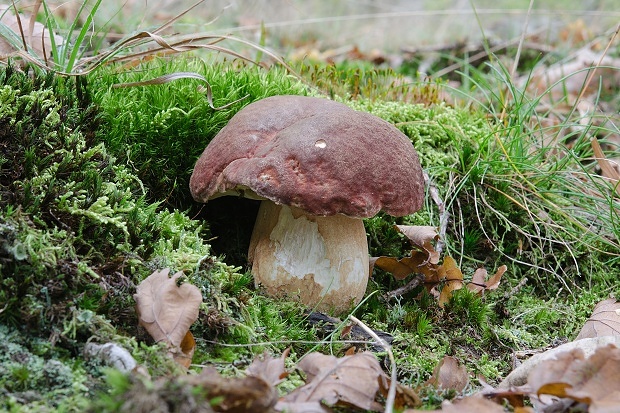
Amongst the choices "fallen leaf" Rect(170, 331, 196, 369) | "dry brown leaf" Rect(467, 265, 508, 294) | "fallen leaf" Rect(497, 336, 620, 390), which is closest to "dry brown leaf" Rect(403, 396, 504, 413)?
"fallen leaf" Rect(497, 336, 620, 390)

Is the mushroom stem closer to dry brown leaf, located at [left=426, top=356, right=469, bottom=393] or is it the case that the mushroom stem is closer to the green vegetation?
the green vegetation

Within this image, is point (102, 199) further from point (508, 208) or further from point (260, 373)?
point (508, 208)

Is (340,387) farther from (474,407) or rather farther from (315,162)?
(315,162)

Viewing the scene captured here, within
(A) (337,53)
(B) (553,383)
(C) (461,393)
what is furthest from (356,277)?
(A) (337,53)

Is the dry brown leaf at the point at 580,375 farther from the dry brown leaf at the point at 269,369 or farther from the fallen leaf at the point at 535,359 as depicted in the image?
the dry brown leaf at the point at 269,369

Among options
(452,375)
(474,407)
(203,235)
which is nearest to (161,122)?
(203,235)

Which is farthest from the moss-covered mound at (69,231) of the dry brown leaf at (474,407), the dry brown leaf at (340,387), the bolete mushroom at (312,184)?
the dry brown leaf at (474,407)
